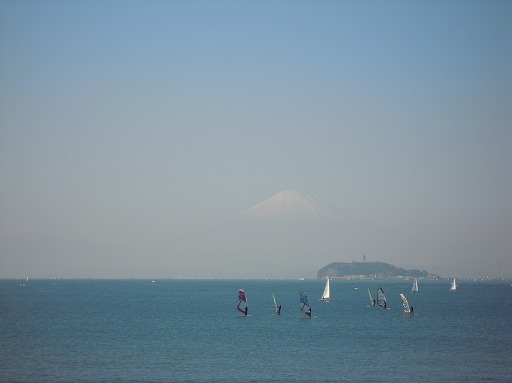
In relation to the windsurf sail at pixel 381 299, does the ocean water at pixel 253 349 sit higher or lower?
lower

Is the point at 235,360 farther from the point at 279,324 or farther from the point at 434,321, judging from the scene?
the point at 434,321

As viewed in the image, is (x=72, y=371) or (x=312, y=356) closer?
(x=72, y=371)

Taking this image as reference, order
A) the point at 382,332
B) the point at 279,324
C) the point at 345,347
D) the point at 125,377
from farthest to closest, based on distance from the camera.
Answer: the point at 279,324, the point at 382,332, the point at 345,347, the point at 125,377

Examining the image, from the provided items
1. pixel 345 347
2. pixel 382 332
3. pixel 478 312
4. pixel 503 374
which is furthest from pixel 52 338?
pixel 478 312

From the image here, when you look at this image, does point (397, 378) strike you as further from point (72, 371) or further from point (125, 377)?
point (72, 371)

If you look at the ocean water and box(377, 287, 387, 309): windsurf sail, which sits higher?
box(377, 287, 387, 309): windsurf sail

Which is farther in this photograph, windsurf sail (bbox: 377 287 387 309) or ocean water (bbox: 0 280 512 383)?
windsurf sail (bbox: 377 287 387 309)

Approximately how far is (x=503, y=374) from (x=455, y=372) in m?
3.93

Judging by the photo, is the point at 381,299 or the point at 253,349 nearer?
the point at 253,349

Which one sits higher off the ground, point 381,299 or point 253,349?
point 381,299

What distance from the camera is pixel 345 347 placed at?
284ft

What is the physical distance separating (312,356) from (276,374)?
1334cm

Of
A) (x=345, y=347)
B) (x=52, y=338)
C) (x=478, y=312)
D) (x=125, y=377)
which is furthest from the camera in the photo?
(x=478, y=312)

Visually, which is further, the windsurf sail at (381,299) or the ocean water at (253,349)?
the windsurf sail at (381,299)
